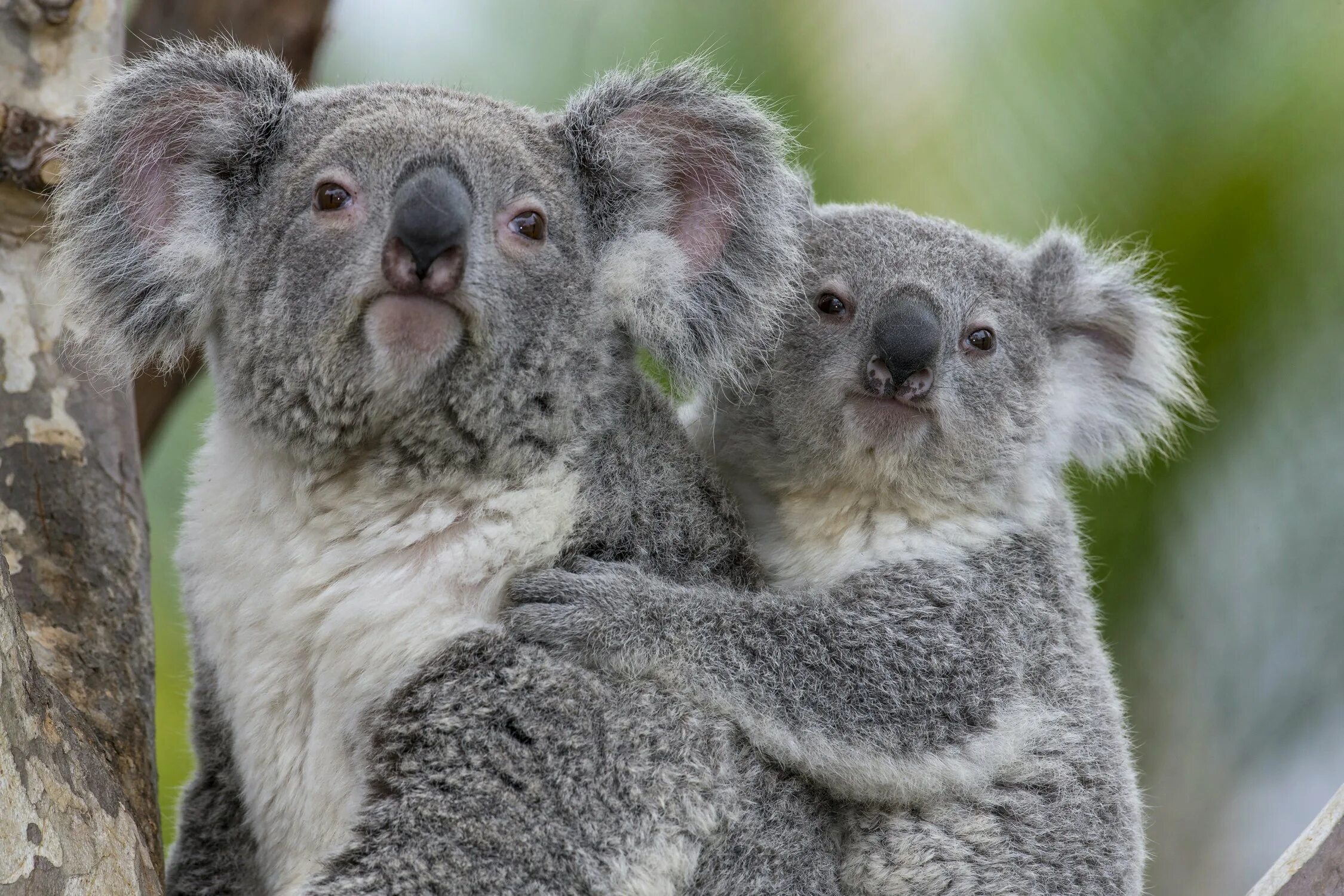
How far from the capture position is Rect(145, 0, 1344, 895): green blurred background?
4.77 metres

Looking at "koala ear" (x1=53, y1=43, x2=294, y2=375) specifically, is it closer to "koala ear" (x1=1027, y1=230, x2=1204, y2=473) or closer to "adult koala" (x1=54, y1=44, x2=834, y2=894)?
"adult koala" (x1=54, y1=44, x2=834, y2=894)

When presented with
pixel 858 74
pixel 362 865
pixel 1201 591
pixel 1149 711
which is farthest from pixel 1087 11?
pixel 362 865

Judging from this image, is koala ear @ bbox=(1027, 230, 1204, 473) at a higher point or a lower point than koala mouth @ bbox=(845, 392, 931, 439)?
higher

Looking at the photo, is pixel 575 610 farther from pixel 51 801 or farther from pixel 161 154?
pixel 161 154

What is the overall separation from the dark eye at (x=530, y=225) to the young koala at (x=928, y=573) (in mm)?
657

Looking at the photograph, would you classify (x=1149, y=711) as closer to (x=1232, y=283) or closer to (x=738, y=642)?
(x=1232, y=283)

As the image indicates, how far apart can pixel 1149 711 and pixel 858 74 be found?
2.81 metres

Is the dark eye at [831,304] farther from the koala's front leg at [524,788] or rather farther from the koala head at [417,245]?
the koala's front leg at [524,788]

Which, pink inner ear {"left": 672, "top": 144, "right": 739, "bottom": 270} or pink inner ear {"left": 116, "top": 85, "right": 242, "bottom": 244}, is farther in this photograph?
pink inner ear {"left": 672, "top": 144, "right": 739, "bottom": 270}

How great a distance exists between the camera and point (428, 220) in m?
2.29

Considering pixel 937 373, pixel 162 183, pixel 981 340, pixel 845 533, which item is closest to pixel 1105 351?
pixel 981 340

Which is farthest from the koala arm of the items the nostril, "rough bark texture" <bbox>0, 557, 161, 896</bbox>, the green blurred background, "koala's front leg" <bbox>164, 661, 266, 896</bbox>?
the green blurred background

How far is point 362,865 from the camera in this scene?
228 cm

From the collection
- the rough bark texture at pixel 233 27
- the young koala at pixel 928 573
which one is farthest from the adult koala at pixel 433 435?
the rough bark texture at pixel 233 27
